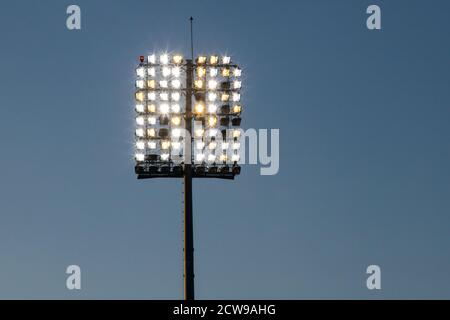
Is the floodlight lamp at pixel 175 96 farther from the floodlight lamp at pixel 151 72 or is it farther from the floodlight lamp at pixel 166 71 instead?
the floodlight lamp at pixel 151 72

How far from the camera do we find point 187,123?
145 ft

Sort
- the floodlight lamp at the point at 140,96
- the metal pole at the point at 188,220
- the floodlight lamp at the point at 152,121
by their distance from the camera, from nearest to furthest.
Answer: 1. the metal pole at the point at 188,220
2. the floodlight lamp at the point at 152,121
3. the floodlight lamp at the point at 140,96

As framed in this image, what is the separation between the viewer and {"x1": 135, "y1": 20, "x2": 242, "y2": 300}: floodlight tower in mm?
43562

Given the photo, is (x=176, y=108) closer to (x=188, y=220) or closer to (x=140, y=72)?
(x=140, y=72)

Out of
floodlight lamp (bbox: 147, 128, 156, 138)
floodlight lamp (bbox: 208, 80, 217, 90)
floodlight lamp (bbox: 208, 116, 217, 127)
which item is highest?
floodlight lamp (bbox: 208, 80, 217, 90)

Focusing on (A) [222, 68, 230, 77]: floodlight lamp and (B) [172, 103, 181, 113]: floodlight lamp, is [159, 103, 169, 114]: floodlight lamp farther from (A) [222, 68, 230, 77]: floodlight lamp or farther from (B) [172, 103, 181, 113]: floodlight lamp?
(A) [222, 68, 230, 77]: floodlight lamp

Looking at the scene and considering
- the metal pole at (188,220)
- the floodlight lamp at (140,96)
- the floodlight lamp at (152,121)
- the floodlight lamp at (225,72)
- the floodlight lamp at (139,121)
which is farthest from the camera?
the floodlight lamp at (225,72)

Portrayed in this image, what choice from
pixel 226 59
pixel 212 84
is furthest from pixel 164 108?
pixel 226 59

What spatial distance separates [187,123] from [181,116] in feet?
1.29

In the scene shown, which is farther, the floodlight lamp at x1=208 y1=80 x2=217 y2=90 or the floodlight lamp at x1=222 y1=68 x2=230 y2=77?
the floodlight lamp at x1=208 y1=80 x2=217 y2=90

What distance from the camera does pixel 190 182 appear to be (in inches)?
1719

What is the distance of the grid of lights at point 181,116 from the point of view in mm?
43625

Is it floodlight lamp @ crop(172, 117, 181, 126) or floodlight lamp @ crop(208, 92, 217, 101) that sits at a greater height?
floodlight lamp @ crop(208, 92, 217, 101)
